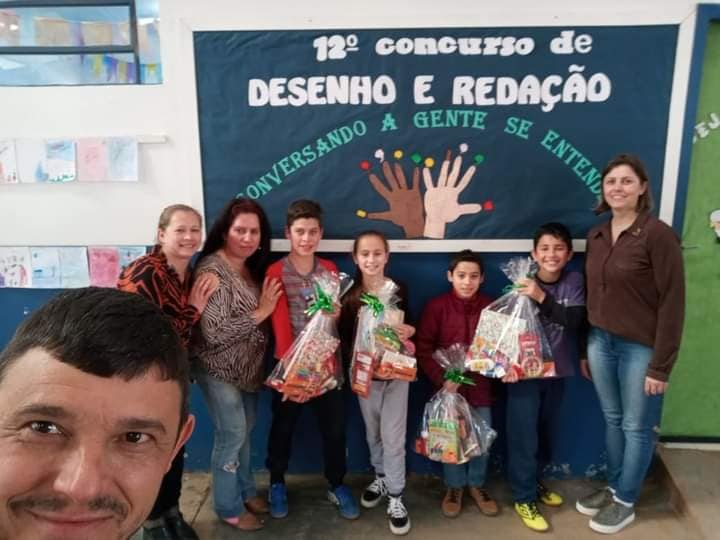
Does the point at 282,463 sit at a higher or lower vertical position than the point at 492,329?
lower

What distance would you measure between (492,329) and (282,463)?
1.20m

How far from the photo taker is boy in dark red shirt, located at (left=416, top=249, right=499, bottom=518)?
2451 millimetres

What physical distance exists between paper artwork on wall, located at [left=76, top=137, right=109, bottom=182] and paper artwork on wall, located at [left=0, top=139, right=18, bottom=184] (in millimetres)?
329

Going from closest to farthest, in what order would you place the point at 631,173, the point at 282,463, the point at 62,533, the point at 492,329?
the point at 62,533
the point at 631,173
the point at 492,329
the point at 282,463

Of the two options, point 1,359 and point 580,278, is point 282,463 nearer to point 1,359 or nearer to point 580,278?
point 580,278

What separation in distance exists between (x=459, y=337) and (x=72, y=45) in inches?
92.8

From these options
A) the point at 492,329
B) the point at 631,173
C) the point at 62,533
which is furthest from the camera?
the point at 492,329

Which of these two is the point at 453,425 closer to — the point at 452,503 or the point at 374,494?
the point at 452,503

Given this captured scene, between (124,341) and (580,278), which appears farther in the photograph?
(580,278)

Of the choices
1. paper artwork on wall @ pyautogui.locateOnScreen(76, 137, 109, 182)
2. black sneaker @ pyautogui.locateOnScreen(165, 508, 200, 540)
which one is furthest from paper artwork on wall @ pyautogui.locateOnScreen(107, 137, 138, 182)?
black sneaker @ pyautogui.locateOnScreen(165, 508, 200, 540)

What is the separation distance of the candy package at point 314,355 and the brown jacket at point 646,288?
45.8 inches

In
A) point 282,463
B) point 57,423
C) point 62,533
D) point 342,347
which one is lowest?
point 282,463

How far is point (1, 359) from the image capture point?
752 mm

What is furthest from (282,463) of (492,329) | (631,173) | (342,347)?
(631,173)
